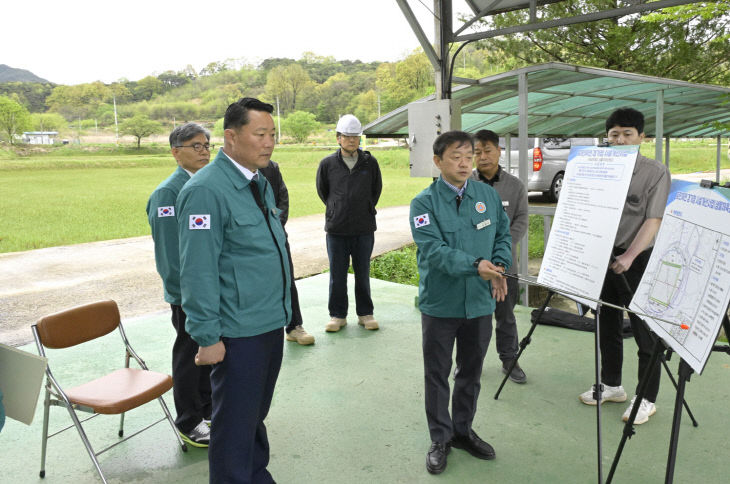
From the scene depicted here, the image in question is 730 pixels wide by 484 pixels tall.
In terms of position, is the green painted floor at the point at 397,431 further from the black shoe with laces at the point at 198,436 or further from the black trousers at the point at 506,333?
the black trousers at the point at 506,333

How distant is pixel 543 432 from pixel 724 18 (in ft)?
31.0

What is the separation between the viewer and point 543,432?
2912 mm

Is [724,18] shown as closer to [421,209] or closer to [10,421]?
[421,209]

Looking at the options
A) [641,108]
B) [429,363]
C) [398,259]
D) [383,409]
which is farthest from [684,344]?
[398,259]

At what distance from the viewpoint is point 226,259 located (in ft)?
6.46

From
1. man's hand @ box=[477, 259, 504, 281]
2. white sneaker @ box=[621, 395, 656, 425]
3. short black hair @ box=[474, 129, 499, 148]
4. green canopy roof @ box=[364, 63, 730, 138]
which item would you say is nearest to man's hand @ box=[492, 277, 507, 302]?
man's hand @ box=[477, 259, 504, 281]

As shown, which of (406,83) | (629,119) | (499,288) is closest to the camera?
(499,288)

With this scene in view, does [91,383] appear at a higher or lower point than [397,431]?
higher

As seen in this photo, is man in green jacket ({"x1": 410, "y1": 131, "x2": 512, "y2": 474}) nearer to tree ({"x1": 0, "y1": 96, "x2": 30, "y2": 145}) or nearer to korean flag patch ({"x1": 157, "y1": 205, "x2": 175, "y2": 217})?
korean flag patch ({"x1": 157, "y1": 205, "x2": 175, "y2": 217})

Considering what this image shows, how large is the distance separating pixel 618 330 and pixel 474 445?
119 cm

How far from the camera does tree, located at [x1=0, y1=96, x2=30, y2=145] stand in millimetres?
23062

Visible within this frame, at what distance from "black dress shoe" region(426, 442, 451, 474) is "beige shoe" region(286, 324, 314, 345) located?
1892 millimetres

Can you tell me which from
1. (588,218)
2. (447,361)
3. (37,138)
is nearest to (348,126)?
(588,218)

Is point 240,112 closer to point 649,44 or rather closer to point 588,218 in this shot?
point 588,218
